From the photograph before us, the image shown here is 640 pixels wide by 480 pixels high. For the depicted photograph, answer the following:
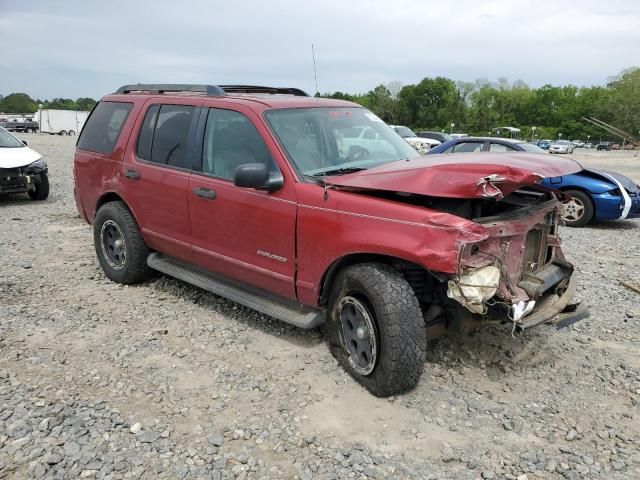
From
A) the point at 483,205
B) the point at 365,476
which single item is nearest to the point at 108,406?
the point at 365,476

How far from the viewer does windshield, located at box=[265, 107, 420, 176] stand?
4109mm

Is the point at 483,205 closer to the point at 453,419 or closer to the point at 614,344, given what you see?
the point at 453,419

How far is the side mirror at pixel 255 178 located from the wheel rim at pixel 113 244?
2.19 m

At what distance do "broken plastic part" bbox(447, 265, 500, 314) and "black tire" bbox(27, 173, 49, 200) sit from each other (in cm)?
1010

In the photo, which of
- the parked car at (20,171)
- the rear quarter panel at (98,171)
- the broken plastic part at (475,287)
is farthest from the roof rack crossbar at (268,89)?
the parked car at (20,171)

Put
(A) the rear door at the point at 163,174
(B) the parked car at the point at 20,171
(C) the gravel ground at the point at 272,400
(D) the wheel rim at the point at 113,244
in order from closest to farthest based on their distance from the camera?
(C) the gravel ground at the point at 272,400, (A) the rear door at the point at 163,174, (D) the wheel rim at the point at 113,244, (B) the parked car at the point at 20,171

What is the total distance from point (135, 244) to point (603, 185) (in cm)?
755

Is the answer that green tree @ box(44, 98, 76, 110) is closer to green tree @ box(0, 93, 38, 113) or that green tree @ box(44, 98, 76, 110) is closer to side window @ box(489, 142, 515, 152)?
green tree @ box(0, 93, 38, 113)

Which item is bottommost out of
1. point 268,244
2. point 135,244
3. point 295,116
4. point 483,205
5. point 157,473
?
point 157,473

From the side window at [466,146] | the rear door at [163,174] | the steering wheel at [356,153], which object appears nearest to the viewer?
the steering wheel at [356,153]

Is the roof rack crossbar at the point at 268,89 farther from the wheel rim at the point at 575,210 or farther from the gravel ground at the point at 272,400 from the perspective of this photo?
the wheel rim at the point at 575,210

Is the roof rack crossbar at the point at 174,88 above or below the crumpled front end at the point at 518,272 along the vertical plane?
above

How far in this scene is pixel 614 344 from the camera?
4461 millimetres

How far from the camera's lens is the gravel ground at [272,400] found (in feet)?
9.60
